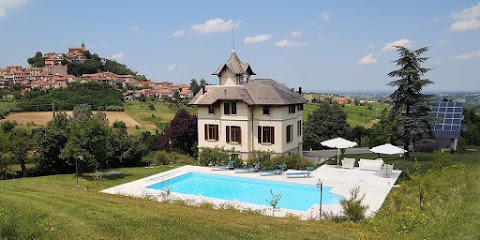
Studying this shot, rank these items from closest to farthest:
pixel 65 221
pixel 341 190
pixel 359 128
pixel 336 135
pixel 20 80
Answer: pixel 65 221, pixel 341 190, pixel 336 135, pixel 359 128, pixel 20 80

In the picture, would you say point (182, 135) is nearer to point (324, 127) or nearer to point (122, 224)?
point (324, 127)

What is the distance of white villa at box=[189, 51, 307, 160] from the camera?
2608 cm

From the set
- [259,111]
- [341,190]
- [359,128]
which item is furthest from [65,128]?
[359,128]

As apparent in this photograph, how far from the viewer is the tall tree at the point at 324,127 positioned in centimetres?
4025

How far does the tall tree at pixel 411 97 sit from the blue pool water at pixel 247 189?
774 cm

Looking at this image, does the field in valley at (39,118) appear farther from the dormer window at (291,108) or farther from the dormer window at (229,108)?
the dormer window at (291,108)

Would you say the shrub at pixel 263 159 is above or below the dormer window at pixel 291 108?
below

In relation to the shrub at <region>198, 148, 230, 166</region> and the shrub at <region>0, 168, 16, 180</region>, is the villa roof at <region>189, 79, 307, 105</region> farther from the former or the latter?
the shrub at <region>0, 168, 16, 180</region>

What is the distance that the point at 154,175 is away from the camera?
23.0 m

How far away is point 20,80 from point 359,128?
123m

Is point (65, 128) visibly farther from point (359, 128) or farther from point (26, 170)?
point (359, 128)

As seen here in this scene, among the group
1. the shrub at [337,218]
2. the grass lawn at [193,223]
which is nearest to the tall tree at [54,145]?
the grass lawn at [193,223]

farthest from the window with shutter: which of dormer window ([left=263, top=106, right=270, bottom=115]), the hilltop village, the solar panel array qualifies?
the hilltop village

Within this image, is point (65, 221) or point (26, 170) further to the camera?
point (26, 170)
